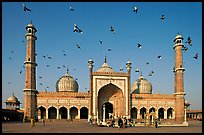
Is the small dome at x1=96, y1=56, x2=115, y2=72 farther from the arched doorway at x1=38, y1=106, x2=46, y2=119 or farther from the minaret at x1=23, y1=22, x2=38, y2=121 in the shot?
the minaret at x1=23, y1=22, x2=38, y2=121

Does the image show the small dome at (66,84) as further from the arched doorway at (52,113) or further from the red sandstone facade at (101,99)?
the arched doorway at (52,113)

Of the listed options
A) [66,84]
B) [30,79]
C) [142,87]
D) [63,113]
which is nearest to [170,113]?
[142,87]

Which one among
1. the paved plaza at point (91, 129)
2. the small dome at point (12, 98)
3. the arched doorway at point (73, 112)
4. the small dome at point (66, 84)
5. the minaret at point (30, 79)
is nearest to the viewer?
the paved plaza at point (91, 129)

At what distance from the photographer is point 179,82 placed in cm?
3350

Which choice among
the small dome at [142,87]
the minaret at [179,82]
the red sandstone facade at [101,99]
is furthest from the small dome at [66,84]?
the minaret at [179,82]

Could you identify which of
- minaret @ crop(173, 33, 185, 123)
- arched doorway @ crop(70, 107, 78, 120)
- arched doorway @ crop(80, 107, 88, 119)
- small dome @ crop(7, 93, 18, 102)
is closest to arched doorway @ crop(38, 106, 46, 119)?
arched doorway @ crop(70, 107, 78, 120)

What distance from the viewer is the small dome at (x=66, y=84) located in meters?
36.6

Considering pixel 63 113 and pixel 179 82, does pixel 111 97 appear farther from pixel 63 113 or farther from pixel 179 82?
pixel 179 82

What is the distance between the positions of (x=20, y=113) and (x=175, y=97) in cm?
1923

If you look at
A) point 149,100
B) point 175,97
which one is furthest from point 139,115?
point 175,97

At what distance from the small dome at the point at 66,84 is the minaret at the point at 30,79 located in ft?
19.9

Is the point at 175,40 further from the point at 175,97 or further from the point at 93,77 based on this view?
the point at 93,77

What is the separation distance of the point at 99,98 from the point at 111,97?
1590 mm

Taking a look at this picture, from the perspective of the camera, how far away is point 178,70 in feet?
111
